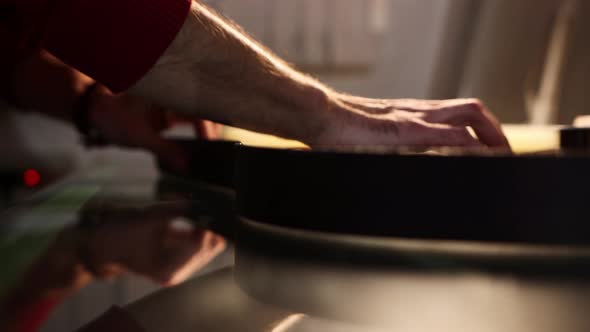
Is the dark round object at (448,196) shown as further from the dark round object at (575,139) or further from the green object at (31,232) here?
the dark round object at (575,139)

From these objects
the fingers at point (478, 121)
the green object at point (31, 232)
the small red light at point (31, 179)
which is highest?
the fingers at point (478, 121)

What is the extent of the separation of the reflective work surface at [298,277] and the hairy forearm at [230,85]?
0.13 meters

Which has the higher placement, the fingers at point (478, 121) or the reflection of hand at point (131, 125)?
the fingers at point (478, 121)

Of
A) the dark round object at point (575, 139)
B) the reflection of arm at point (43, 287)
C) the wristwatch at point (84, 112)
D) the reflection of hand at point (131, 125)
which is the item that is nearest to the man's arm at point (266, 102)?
the dark round object at point (575, 139)

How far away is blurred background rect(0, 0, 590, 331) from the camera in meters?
1.61

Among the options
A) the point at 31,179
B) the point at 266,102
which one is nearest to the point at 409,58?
the point at 31,179

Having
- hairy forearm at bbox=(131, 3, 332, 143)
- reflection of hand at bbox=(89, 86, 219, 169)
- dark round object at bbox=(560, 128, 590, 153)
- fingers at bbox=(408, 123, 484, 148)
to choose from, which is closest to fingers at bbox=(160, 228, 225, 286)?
hairy forearm at bbox=(131, 3, 332, 143)

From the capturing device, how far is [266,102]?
0.65m

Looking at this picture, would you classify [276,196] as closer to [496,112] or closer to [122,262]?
[122,262]

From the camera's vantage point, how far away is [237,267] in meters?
0.40

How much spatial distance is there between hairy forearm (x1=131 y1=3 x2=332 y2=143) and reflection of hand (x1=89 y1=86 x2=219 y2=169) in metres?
0.50

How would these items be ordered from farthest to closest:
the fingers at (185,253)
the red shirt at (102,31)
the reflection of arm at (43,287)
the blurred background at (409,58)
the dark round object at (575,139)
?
1. the blurred background at (409,58)
2. the dark round object at (575,139)
3. the red shirt at (102,31)
4. the fingers at (185,253)
5. the reflection of arm at (43,287)

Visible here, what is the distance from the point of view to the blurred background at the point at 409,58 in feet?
5.29

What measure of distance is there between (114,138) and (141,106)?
0.09m
